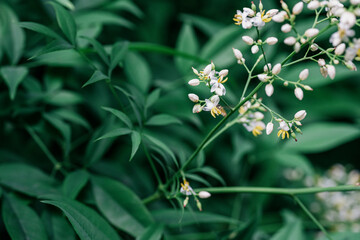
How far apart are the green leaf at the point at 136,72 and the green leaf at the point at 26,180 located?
0.59 m

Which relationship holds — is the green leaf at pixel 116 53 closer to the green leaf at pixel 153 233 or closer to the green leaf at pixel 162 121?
the green leaf at pixel 162 121

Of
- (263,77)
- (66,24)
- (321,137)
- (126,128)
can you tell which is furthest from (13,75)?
(321,137)

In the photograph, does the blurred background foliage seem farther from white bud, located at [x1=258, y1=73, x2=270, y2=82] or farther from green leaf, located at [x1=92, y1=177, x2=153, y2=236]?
white bud, located at [x1=258, y1=73, x2=270, y2=82]

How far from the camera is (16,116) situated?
1.65m

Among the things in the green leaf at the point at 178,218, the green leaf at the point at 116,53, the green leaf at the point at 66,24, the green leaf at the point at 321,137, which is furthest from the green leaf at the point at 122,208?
the green leaf at the point at 321,137

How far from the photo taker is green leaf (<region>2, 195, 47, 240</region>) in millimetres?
1227

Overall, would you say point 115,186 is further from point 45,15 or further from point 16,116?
point 45,15

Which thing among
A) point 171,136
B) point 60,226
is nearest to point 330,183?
point 171,136

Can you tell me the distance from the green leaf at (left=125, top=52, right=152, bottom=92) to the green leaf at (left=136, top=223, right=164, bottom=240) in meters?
0.68

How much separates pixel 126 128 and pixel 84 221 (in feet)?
1.08

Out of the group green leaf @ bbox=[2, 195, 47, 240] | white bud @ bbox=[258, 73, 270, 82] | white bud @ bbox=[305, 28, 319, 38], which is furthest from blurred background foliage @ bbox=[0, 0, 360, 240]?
white bud @ bbox=[305, 28, 319, 38]

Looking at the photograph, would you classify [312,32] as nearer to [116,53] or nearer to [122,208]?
[116,53]

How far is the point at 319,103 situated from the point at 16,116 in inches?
81.6

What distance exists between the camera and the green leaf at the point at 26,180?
1401 mm
